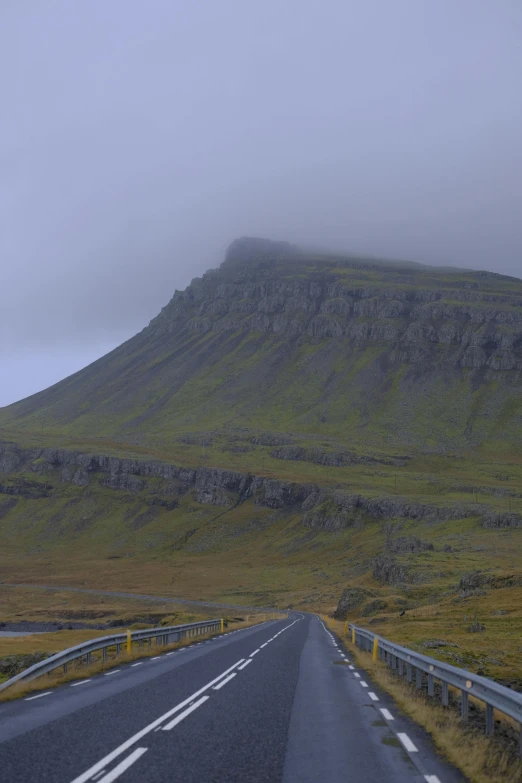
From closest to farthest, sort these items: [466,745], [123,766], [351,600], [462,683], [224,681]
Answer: [123,766] < [466,745] < [462,683] < [224,681] < [351,600]

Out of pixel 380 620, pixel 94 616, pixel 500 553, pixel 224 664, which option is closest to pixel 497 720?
pixel 224 664

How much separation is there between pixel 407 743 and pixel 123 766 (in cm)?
500

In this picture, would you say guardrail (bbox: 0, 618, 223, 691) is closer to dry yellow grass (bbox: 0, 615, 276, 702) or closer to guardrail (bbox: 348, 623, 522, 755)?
dry yellow grass (bbox: 0, 615, 276, 702)

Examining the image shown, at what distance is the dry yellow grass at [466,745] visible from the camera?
9.67 m

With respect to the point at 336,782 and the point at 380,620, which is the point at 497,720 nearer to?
the point at 336,782

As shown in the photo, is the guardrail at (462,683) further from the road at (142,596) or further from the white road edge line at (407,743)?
the road at (142,596)

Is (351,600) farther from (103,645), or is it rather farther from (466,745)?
(466,745)

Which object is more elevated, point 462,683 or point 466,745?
point 462,683

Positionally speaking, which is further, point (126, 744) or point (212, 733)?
point (212, 733)

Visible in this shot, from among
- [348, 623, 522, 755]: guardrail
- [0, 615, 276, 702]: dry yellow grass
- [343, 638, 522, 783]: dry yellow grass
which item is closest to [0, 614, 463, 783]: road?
[343, 638, 522, 783]: dry yellow grass

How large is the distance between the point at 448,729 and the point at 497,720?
2653mm

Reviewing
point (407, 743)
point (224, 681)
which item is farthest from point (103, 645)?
point (407, 743)

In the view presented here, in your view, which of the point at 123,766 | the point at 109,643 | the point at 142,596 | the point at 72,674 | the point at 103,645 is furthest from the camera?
the point at 142,596

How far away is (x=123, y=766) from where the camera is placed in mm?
9977
